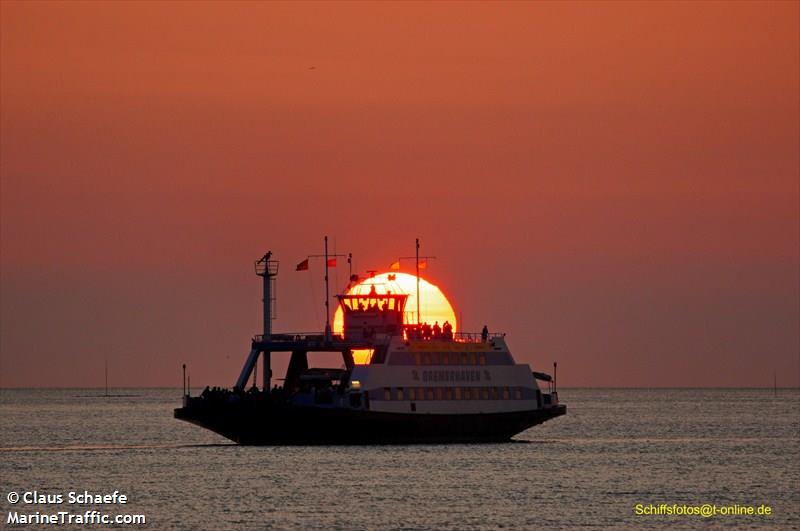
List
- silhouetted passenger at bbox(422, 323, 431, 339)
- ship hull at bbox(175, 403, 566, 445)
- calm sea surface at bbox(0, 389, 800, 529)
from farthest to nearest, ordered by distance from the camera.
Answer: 1. silhouetted passenger at bbox(422, 323, 431, 339)
2. ship hull at bbox(175, 403, 566, 445)
3. calm sea surface at bbox(0, 389, 800, 529)

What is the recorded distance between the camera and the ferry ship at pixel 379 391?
92.8 meters

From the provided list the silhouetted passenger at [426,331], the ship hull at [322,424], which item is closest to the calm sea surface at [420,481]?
the ship hull at [322,424]

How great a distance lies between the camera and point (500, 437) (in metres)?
101

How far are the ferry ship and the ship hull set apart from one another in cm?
5

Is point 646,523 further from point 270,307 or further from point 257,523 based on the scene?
point 270,307

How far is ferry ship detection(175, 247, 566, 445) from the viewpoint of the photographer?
305ft

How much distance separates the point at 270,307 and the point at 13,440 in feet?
108

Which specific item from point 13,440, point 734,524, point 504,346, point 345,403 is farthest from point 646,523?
point 13,440

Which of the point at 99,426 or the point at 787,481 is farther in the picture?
the point at 99,426

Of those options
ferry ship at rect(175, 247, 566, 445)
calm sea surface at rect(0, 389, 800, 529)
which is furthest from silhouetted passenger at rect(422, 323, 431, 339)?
calm sea surface at rect(0, 389, 800, 529)

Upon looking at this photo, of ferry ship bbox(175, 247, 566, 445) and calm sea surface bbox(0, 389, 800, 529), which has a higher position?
ferry ship bbox(175, 247, 566, 445)

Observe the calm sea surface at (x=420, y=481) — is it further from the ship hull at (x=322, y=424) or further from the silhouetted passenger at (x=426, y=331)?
the silhouetted passenger at (x=426, y=331)

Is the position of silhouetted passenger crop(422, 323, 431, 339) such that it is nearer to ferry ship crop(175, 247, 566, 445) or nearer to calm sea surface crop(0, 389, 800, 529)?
ferry ship crop(175, 247, 566, 445)

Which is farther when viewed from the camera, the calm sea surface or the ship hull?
the ship hull
